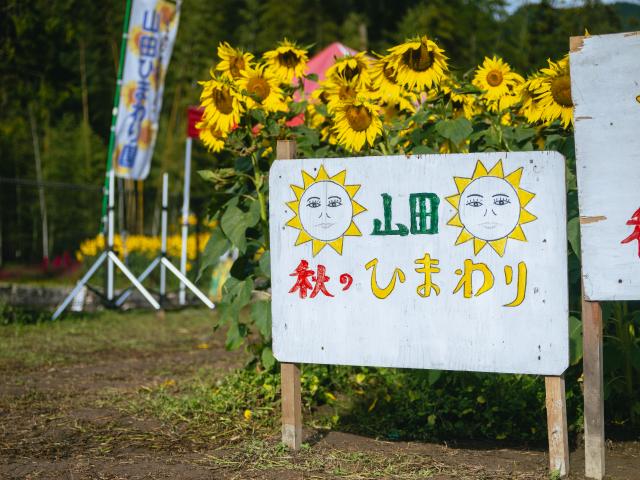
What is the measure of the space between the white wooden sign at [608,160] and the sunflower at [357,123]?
3.11ft

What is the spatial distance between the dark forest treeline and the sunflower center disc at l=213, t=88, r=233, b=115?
14.0 feet

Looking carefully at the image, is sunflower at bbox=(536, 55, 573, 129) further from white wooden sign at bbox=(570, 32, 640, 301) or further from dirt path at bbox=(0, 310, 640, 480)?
dirt path at bbox=(0, 310, 640, 480)

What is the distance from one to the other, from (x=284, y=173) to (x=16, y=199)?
963 centimetres

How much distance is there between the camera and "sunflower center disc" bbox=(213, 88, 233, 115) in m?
4.00

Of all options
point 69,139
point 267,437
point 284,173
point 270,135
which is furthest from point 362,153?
point 69,139

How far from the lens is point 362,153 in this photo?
4.27 meters

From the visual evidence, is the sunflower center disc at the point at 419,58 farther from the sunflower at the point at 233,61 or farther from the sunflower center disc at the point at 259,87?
the sunflower at the point at 233,61

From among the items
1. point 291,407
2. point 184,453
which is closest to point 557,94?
point 291,407

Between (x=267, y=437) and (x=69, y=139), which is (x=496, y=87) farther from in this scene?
(x=69, y=139)

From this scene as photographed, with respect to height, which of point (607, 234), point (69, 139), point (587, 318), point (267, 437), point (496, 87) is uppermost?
point (69, 139)

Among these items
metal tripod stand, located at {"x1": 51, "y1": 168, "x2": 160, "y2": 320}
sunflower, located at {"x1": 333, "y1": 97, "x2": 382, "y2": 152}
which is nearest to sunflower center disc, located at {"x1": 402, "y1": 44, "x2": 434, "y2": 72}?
sunflower, located at {"x1": 333, "y1": 97, "x2": 382, "y2": 152}

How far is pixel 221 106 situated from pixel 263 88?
0.73ft

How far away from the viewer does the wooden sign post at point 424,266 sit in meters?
3.11

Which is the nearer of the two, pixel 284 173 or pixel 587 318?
pixel 587 318
